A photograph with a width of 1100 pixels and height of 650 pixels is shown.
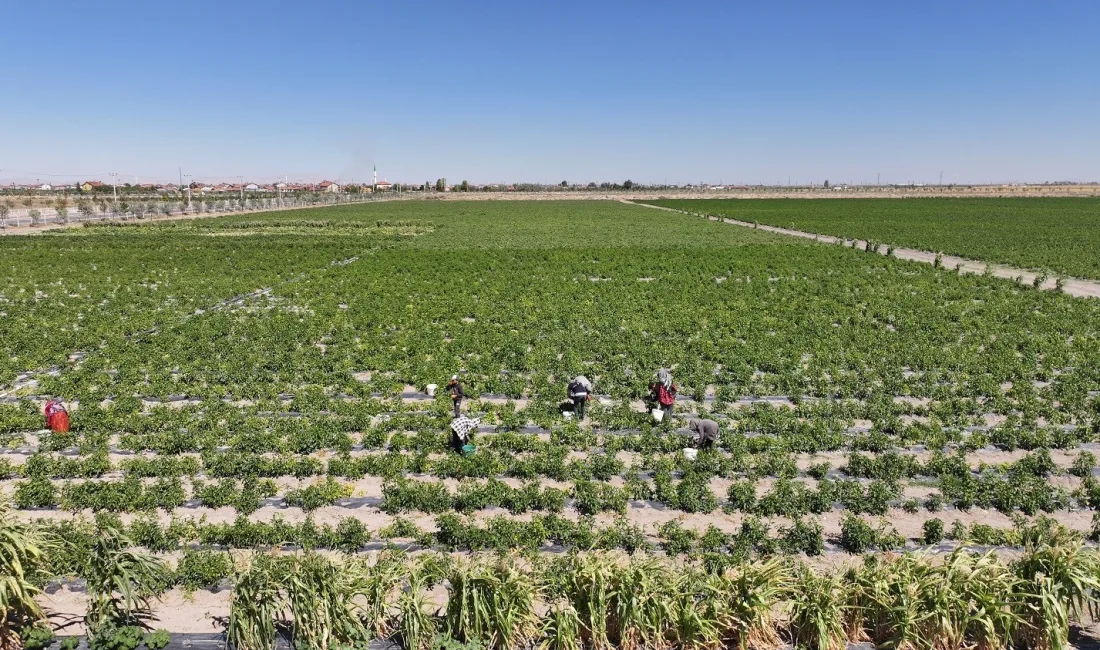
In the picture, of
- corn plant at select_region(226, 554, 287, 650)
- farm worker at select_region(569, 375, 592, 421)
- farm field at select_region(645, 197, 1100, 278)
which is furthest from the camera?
farm field at select_region(645, 197, 1100, 278)

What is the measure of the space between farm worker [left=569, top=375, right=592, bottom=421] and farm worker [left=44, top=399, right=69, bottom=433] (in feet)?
28.5

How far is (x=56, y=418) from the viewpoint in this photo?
34.7ft

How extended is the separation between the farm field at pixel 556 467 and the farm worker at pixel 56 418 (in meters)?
0.33

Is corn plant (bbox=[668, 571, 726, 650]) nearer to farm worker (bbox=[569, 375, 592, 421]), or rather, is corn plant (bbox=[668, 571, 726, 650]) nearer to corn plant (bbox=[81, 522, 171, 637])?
corn plant (bbox=[81, 522, 171, 637])

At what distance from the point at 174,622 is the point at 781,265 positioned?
102ft

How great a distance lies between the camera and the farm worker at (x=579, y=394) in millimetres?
11477

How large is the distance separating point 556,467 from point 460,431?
1661mm

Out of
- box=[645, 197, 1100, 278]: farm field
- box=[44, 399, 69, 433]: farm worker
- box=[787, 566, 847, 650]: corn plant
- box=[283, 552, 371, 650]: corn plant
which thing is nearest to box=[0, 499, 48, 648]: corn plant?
box=[283, 552, 371, 650]: corn plant

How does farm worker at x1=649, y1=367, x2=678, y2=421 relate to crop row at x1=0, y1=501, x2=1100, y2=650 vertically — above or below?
above

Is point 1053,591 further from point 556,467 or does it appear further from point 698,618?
point 556,467

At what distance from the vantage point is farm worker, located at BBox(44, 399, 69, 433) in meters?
10.6

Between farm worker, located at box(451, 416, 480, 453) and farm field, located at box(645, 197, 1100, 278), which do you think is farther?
farm field, located at box(645, 197, 1100, 278)

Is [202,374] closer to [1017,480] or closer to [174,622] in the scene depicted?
[174,622]

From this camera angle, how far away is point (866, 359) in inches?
600
